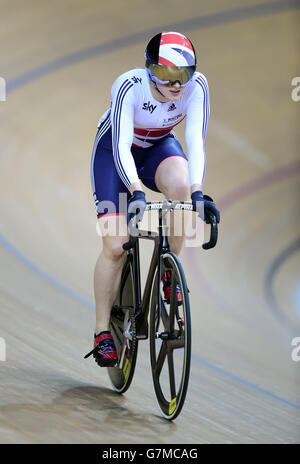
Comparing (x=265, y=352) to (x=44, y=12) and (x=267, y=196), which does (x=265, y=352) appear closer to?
(x=267, y=196)

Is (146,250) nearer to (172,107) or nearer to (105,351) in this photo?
(105,351)

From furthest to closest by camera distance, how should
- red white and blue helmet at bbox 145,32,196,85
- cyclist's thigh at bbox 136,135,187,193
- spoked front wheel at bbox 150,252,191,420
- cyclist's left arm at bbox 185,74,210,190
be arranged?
1. cyclist's thigh at bbox 136,135,187,193
2. cyclist's left arm at bbox 185,74,210,190
3. red white and blue helmet at bbox 145,32,196,85
4. spoked front wheel at bbox 150,252,191,420

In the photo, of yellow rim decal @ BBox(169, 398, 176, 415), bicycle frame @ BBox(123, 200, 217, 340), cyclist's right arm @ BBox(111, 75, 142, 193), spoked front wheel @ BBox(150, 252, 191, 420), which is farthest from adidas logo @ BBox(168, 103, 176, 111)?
yellow rim decal @ BBox(169, 398, 176, 415)

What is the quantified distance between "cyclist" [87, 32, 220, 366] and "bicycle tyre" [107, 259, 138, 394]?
37mm

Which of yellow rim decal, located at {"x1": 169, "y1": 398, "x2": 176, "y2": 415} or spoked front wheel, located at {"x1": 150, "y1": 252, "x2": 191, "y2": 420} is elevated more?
spoked front wheel, located at {"x1": 150, "y1": 252, "x2": 191, "y2": 420}

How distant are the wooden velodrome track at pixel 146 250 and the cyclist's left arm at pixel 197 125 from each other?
0.93m

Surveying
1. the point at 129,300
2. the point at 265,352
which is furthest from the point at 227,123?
the point at 129,300

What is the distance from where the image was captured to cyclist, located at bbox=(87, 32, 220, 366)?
87.7 inches

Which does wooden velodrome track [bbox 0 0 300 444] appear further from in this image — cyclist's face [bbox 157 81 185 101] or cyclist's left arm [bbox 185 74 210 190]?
cyclist's face [bbox 157 81 185 101]

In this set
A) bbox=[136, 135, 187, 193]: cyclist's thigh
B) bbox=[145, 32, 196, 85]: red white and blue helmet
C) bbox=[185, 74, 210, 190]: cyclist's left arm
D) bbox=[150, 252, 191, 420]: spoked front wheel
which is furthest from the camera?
bbox=[136, 135, 187, 193]: cyclist's thigh

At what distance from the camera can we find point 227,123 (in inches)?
276

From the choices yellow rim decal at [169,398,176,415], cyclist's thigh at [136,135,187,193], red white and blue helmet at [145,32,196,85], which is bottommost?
yellow rim decal at [169,398,176,415]

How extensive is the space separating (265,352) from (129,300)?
66.2 inches

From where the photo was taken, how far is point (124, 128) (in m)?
2.28
